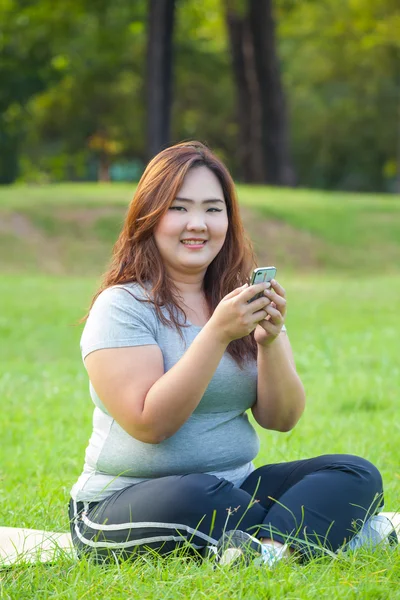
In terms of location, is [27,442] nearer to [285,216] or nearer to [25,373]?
[25,373]

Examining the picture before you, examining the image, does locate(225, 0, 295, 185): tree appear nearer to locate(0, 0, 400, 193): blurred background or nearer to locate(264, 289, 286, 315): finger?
locate(0, 0, 400, 193): blurred background

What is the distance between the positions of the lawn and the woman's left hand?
2.24ft

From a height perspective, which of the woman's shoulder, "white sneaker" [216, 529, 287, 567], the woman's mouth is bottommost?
"white sneaker" [216, 529, 287, 567]

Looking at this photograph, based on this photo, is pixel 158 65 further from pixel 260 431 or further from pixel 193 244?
pixel 193 244

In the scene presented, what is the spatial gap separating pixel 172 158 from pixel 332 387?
150 inches

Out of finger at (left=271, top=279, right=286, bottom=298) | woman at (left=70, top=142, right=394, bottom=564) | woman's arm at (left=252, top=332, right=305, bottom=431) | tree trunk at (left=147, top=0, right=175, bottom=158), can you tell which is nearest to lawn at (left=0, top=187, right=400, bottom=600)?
woman at (left=70, top=142, right=394, bottom=564)

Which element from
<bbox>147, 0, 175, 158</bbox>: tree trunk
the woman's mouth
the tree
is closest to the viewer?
the woman's mouth

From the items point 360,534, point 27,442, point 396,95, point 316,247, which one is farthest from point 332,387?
point 396,95

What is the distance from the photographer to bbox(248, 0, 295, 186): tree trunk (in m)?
24.4

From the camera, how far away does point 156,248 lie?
10.4ft

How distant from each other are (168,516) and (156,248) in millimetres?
865

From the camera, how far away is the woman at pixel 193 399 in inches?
111

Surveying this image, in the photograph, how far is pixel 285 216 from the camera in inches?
→ 727

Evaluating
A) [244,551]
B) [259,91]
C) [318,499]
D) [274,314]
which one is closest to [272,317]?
[274,314]
